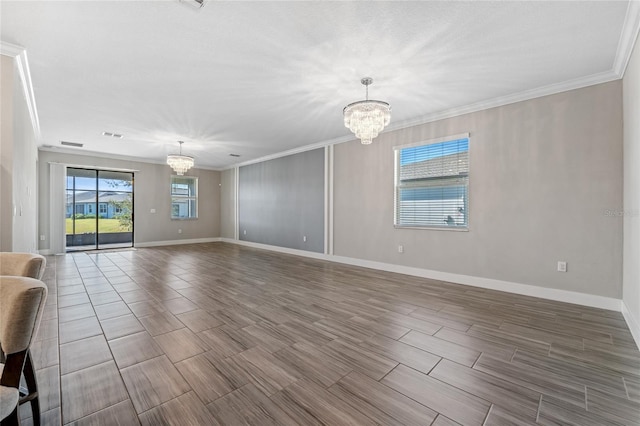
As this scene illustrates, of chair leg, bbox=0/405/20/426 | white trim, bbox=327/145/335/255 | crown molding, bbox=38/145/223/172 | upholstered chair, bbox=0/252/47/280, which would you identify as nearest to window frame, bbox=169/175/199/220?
crown molding, bbox=38/145/223/172

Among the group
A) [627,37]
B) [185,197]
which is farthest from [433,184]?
[185,197]

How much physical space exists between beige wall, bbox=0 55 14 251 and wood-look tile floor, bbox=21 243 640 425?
36.4 inches

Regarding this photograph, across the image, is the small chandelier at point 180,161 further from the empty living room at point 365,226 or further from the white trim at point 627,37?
the white trim at point 627,37

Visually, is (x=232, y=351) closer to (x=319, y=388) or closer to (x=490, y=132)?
(x=319, y=388)

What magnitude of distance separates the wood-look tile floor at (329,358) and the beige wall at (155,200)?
4.77m

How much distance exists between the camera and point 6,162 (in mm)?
2414

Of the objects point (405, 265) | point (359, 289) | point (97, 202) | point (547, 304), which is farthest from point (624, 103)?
point (97, 202)

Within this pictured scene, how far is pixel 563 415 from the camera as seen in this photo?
4.76 ft

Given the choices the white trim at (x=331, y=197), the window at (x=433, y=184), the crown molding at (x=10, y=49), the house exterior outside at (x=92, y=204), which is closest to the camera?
the crown molding at (x=10, y=49)

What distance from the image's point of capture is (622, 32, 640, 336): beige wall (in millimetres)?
2344

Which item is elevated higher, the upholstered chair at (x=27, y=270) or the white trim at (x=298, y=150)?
the white trim at (x=298, y=150)

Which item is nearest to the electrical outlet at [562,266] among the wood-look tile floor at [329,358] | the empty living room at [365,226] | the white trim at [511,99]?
the empty living room at [365,226]

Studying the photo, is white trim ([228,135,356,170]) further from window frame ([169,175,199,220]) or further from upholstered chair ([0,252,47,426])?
upholstered chair ([0,252,47,426])

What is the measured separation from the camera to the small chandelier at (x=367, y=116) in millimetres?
3021
